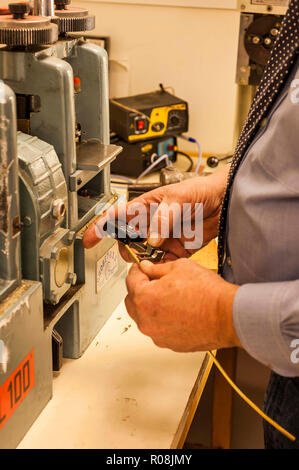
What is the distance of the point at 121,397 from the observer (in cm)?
105

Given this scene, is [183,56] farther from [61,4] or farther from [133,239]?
[133,239]

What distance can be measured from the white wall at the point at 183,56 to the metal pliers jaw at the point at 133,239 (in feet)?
3.90

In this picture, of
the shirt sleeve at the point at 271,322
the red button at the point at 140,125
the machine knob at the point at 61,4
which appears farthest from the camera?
the red button at the point at 140,125

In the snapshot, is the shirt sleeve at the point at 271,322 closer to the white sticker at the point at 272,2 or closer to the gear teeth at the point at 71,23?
the gear teeth at the point at 71,23

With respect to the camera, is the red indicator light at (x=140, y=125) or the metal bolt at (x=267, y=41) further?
the red indicator light at (x=140, y=125)

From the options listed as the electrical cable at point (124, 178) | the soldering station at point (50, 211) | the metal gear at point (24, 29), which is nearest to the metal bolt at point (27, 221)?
the soldering station at point (50, 211)

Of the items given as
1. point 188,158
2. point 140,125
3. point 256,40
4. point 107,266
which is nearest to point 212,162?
point 188,158

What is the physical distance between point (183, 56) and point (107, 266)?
3.89 ft

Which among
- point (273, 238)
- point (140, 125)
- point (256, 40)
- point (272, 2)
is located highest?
point (272, 2)

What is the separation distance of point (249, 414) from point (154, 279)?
1356 mm

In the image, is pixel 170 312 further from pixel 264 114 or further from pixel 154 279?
pixel 264 114

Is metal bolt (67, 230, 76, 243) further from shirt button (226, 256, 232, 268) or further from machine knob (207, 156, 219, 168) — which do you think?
machine knob (207, 156, 219, 168)

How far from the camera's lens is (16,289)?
3.01 ft

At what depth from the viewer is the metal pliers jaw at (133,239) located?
1.10 metres
